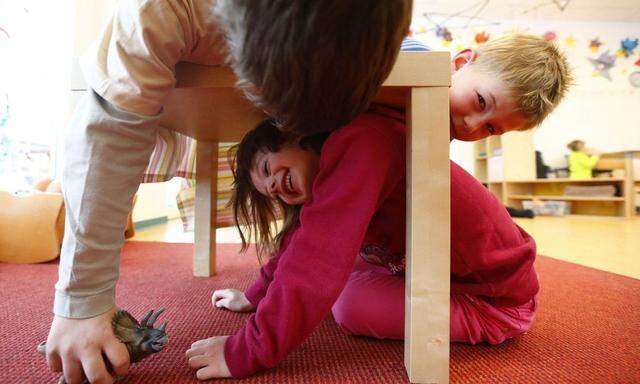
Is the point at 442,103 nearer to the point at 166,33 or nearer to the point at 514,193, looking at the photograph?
the point at 166,33

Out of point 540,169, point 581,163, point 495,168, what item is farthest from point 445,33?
point 581,163

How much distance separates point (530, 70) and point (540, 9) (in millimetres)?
3636

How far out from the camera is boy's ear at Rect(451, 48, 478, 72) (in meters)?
0.65

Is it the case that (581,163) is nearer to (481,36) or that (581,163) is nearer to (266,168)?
(481,36)

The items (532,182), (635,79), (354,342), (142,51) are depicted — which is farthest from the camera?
(635,79)

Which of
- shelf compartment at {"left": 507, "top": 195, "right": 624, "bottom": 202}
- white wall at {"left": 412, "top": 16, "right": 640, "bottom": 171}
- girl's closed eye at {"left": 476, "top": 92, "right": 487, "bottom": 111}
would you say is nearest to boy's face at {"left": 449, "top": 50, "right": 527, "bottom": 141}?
girl's closed eye at {"left": 476, "top": 92, "right": 487, "bottom": 111}

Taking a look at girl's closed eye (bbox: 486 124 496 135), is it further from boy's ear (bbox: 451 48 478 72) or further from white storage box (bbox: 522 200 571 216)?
white storage box (bbox: 522 200 571 216)

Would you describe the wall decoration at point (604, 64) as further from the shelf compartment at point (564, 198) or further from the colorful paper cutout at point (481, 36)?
the shelf compartment at point (564, 198)

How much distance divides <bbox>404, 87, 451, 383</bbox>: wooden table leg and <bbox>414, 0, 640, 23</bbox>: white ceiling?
11.2 feet

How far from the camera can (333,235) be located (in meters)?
0.42

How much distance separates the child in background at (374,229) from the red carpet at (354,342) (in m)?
0.03

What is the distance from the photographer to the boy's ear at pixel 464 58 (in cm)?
65

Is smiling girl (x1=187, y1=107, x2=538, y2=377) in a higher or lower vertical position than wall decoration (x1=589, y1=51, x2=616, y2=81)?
lower

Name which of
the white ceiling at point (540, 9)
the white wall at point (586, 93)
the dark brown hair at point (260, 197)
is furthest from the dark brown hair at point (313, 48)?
the white wall at point (586, 93)
